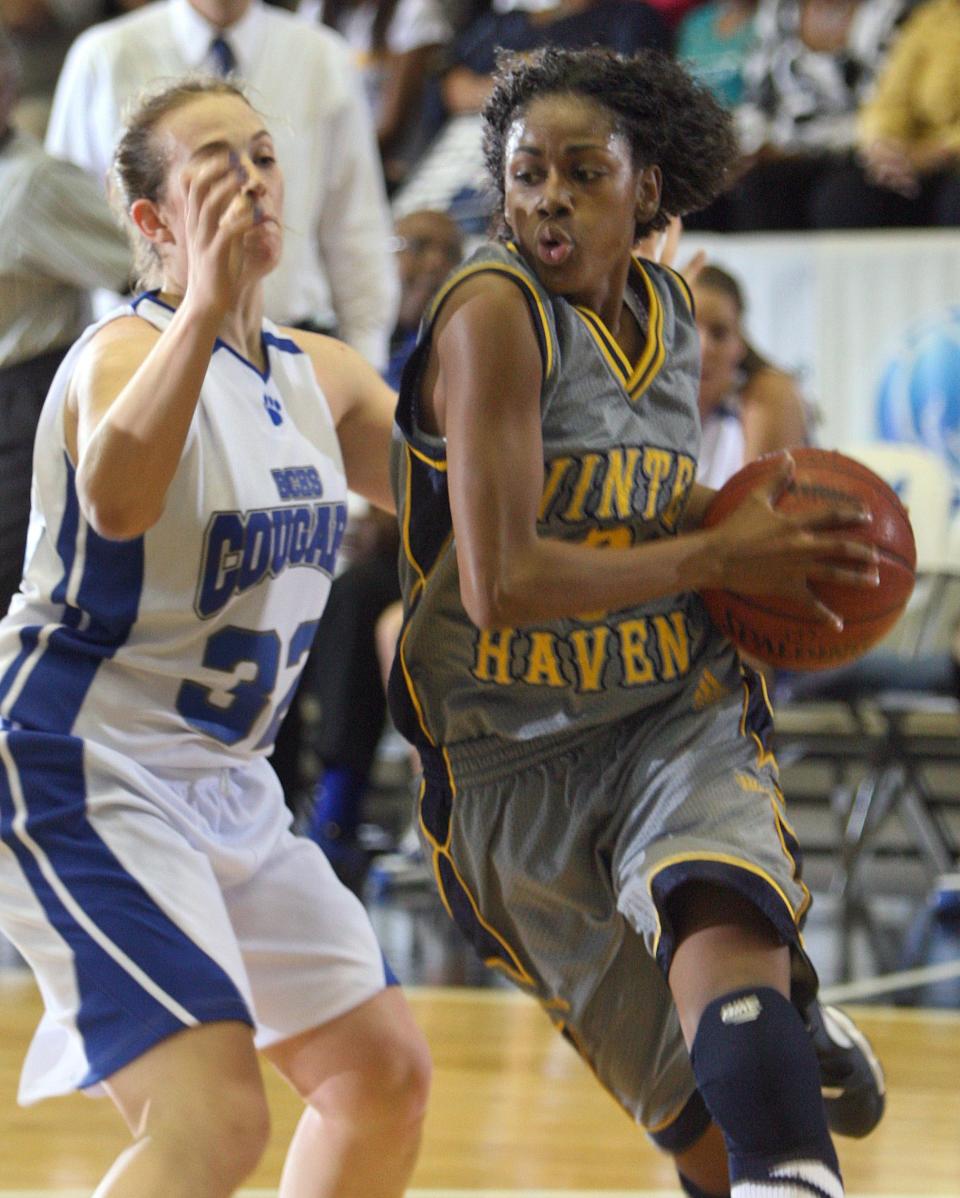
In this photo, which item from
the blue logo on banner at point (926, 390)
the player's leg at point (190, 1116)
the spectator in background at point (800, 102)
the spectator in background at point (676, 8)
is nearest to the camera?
the player's leg at point (190, 1116)

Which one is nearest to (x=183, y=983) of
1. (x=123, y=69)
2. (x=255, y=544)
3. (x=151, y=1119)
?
(x=151, y=1119)

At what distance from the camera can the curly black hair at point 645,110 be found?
2154 millimetres

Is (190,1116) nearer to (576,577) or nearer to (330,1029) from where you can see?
(330,1029)

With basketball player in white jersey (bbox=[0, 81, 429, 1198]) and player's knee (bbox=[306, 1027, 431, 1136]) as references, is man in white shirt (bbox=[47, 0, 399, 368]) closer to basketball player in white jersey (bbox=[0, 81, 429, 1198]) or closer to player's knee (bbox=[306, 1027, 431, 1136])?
basketball player in white jersey (bbox=[0, 81, 429, 1198])

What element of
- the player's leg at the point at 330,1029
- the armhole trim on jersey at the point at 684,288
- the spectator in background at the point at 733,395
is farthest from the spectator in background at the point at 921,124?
the player's leg at the point at 330,1029

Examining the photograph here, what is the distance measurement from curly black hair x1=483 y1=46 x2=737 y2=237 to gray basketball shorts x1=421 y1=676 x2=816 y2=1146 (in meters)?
0.64

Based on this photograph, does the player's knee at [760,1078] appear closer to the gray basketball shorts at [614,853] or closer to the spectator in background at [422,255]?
the gray basketball shorts at [614,853]

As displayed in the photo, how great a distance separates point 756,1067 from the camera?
1892 millimetres

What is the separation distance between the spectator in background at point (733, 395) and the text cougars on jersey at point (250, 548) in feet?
7.32

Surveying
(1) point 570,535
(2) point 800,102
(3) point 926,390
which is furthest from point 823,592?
(2) point 800,102

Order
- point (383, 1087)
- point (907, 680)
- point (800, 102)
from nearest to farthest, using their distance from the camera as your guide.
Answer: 1. point (383, 1087)
2. point (907, 680)
3. point (800, 102)

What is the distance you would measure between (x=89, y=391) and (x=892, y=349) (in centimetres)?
472

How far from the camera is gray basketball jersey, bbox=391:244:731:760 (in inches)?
83.2

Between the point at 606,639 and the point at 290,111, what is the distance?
2529mm
